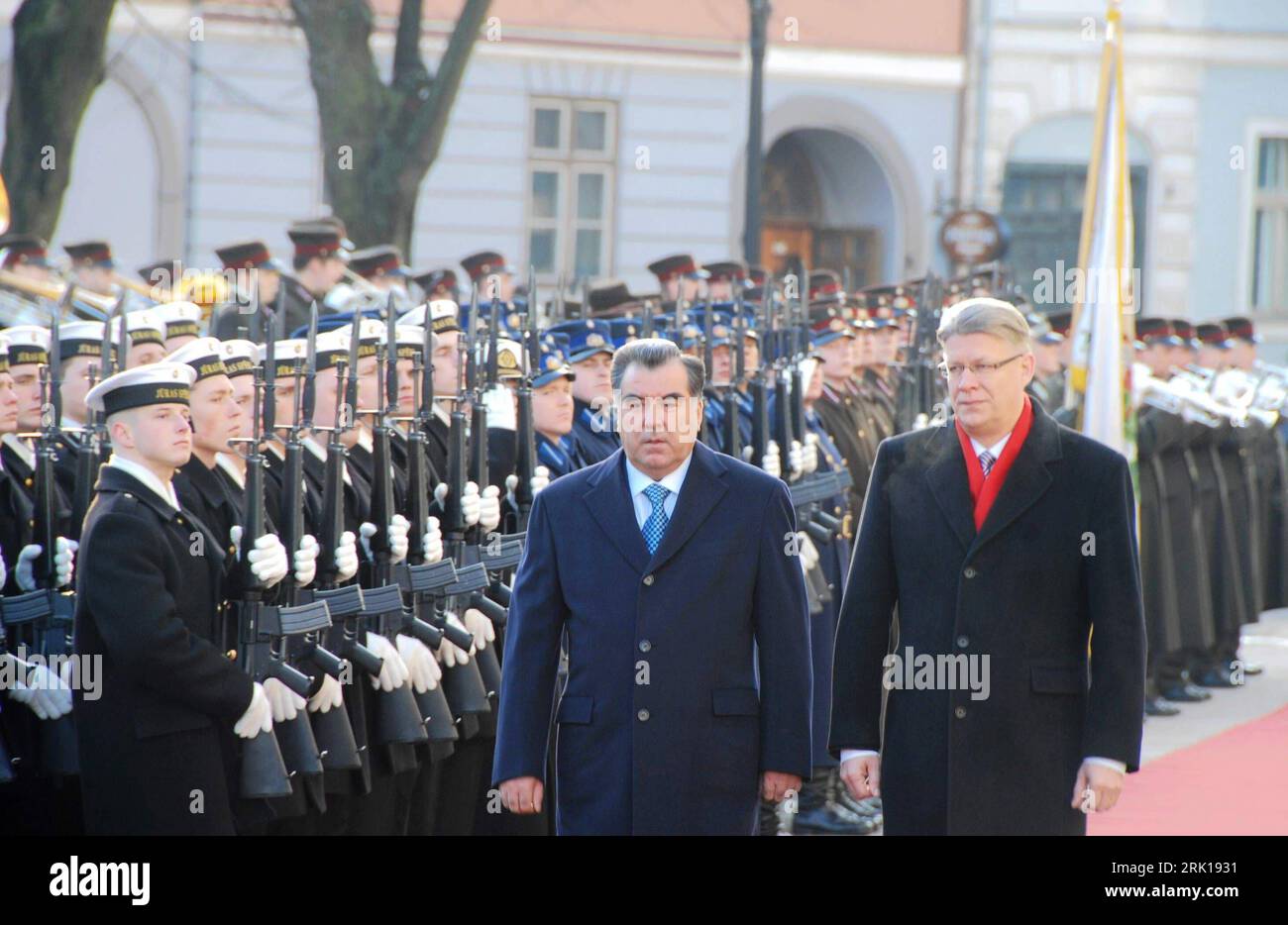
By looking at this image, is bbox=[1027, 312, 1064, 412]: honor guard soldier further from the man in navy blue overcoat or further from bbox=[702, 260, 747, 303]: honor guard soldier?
the man in navy blue overcoat

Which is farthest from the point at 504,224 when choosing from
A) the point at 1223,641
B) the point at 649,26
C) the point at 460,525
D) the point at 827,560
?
the point at 460,525

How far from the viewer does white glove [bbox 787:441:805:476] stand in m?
8.77

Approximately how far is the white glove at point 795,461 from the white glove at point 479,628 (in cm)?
246

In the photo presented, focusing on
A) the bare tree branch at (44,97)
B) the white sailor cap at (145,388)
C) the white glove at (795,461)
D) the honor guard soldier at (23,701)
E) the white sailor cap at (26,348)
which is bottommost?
the honor guard soldier at (23,701)

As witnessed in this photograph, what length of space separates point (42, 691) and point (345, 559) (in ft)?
2.89

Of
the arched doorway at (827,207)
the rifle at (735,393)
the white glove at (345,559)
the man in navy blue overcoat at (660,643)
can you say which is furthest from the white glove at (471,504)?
the arched doorway at (827,207)

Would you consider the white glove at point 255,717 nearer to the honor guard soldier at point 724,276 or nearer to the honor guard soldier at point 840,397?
the honor guard soldier at point 840,397

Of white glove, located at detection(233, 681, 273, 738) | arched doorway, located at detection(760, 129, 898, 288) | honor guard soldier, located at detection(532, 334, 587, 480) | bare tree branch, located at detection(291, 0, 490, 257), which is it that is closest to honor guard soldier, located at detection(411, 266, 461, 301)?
bare tree branch, located at detection(291, 0, 490, 257)


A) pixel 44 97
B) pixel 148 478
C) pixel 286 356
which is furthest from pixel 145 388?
pixel 44 97

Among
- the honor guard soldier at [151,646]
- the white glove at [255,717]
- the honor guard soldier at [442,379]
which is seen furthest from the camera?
the honor guard soldier at [442,379]

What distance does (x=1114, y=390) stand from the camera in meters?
10.5

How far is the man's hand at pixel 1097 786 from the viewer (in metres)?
4.54

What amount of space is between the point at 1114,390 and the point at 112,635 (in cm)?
657

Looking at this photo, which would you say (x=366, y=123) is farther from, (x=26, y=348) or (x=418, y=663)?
(x=418, y=663)
